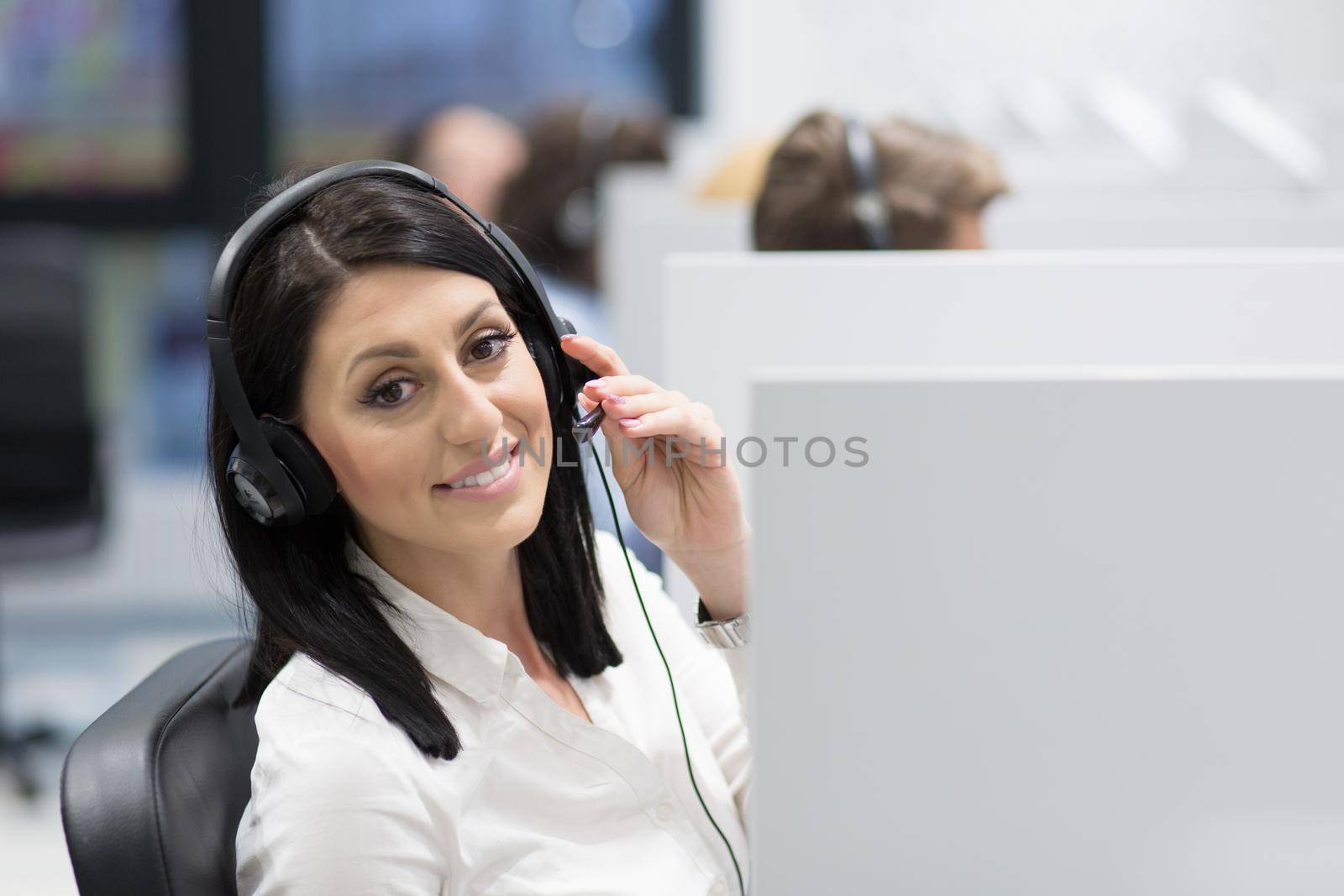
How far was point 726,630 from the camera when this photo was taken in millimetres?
980

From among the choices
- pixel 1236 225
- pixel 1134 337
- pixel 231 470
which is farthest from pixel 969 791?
pixel 1236 225

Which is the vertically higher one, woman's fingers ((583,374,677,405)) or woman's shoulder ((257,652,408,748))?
woman's fingers ((583,374,677,405))

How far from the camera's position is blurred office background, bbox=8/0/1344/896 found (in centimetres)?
368

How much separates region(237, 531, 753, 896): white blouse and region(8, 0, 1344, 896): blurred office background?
2374mm

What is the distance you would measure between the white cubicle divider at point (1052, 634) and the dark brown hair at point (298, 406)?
33 cm

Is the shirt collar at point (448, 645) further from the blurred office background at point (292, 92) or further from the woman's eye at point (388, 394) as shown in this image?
the blurred office background at point (292, 92)

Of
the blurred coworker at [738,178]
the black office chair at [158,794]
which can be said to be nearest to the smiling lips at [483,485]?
the black office chair at [158,794]

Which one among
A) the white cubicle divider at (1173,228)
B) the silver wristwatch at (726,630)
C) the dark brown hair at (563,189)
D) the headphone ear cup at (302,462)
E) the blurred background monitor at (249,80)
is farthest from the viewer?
the blurred background monitor at (249,80)

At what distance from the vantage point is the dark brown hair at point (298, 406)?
32.7 inches

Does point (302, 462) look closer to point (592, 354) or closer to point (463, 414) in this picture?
point (463, 414)

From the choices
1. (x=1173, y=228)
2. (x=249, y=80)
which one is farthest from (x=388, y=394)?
(x=249, y=80)

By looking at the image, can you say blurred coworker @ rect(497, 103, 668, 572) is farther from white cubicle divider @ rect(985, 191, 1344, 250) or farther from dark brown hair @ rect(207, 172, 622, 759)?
dark brown hair @ rect(207, 172, 622, 759)

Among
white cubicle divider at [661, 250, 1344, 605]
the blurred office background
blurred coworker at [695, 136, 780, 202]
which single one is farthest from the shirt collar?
the blurred office background

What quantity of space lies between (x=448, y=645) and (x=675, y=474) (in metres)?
0.20
